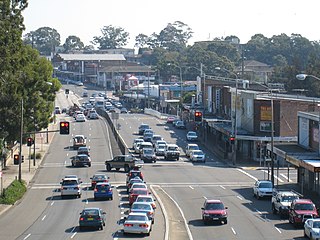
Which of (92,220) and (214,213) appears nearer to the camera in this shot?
(92,220)

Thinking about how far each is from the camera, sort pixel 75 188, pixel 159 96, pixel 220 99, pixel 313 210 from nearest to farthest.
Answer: pixel 313 210 < pixel 75 188 < pixel 220 99 < pixel 159 96

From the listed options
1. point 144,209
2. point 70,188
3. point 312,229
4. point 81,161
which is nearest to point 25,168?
point 81,161

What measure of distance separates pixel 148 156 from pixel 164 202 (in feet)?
95.3

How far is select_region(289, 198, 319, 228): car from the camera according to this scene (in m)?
44.3

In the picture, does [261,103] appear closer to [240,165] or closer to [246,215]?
[240,165]

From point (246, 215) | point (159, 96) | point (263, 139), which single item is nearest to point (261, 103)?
point (263, 139)

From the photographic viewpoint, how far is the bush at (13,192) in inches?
2287

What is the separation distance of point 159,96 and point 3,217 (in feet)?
410

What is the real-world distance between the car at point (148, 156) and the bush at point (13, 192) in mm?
20747

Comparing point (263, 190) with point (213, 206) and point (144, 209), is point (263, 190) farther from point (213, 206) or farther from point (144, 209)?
point (144, 209)

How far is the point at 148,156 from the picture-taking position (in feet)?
281

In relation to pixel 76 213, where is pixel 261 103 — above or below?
above

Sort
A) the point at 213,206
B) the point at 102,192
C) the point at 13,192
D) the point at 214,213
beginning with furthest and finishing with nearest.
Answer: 1. the point at 13,192
2. the point at 102,192
3. the point at 213,206
4. the point at 214,213

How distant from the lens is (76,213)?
171 feet
